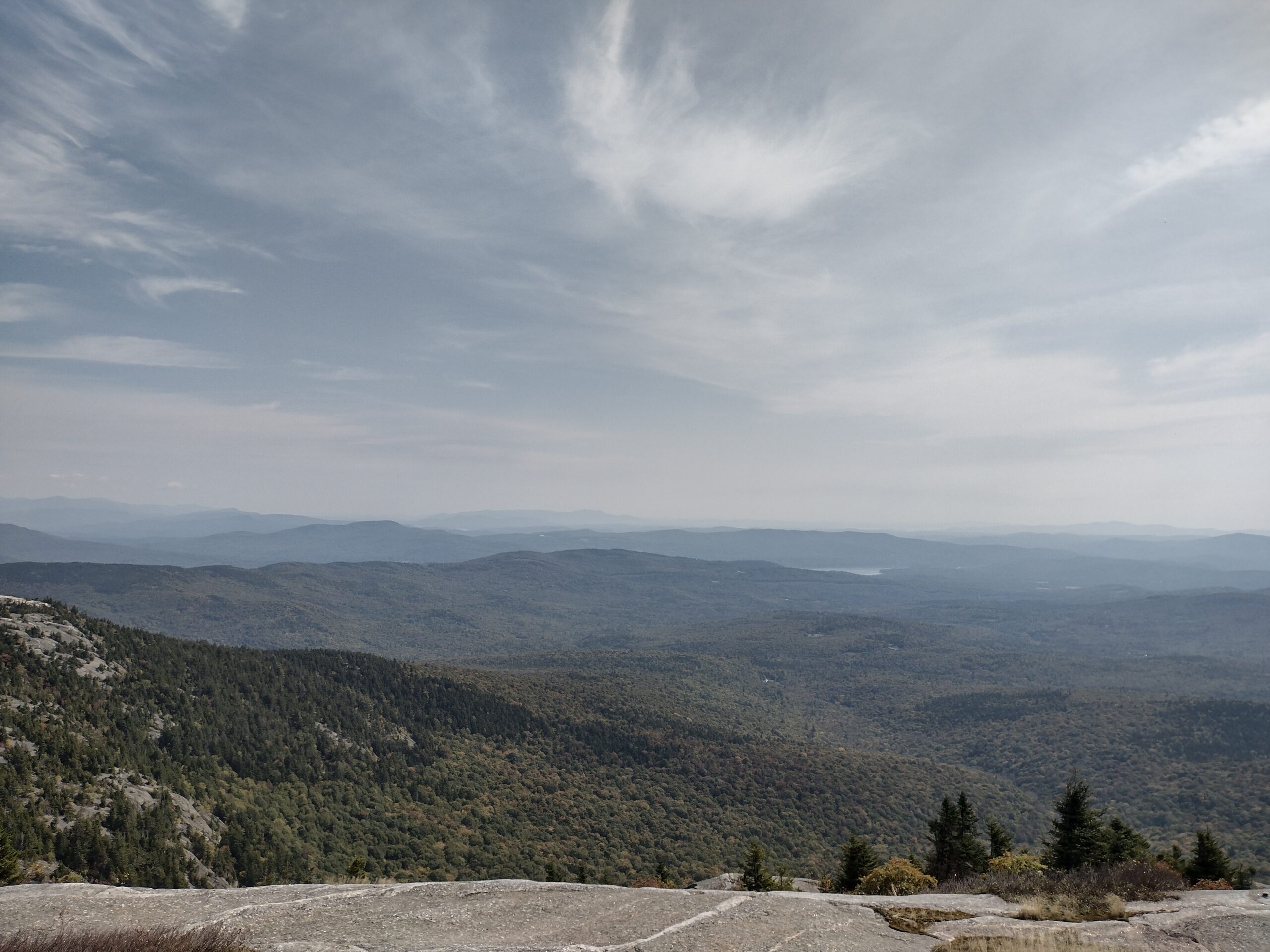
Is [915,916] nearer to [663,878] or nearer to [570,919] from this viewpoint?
[570,919]

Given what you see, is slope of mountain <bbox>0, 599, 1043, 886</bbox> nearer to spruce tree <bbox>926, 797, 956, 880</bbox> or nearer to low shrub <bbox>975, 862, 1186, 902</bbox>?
spruce tree <bbox>926, 797, 956, 880</bbox>

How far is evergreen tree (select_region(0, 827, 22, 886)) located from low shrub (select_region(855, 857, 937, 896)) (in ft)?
109

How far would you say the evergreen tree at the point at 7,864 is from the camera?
2173 cm

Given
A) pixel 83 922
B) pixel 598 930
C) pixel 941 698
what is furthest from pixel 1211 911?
pixel 941 698

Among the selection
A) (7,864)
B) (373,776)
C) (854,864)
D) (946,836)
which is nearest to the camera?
(7,864)

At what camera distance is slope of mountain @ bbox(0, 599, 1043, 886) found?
46219 millimetres

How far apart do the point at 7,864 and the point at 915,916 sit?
3316 centimetres

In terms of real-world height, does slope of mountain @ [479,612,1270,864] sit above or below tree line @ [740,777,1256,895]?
below

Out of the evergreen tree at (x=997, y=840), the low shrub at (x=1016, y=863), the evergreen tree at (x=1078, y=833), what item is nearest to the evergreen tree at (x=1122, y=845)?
the evergreen tree at (x=1078, y=833)

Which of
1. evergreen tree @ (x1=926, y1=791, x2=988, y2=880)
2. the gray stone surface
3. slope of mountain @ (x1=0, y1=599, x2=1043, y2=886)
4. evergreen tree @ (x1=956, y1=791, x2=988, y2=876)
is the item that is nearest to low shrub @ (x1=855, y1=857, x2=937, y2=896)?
evergreen tree @ (x1=956, y1=791, x2=988, y2=876)

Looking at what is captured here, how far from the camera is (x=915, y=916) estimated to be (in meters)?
14.0

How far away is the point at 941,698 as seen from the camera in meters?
198

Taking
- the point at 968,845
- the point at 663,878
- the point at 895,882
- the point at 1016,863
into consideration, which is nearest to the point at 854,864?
the point at 895,882

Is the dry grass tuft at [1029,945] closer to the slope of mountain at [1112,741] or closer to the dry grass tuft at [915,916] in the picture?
the dry grass tuft at [915,916]
